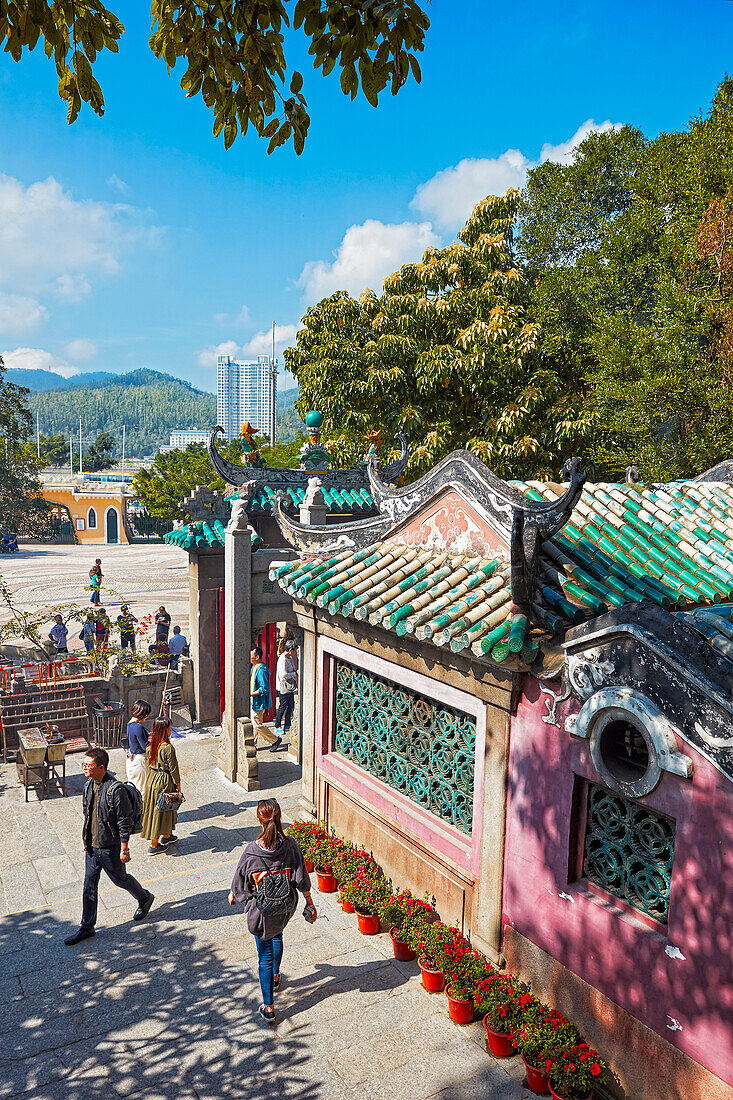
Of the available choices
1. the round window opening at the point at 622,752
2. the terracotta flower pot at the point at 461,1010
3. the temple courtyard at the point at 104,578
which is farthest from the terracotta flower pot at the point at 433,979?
the temple courtyard at the point at 104,578

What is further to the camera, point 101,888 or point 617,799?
point 101,888

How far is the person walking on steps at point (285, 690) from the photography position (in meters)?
13.3

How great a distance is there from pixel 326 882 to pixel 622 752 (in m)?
4.13

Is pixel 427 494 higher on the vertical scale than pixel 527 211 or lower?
lower

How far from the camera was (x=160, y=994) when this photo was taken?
6.30m

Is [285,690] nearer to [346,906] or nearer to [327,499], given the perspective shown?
[327,499]

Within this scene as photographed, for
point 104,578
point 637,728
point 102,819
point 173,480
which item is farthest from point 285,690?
point 173,480

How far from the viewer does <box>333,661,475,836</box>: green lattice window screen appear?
22.3ft

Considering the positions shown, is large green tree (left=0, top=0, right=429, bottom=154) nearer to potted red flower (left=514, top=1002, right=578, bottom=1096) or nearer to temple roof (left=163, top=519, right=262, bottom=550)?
potted red flower (left=514, top=1002, right=578, bottom=1096)

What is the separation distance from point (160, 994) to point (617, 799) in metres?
4.47

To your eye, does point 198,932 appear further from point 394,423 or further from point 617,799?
point 394,423

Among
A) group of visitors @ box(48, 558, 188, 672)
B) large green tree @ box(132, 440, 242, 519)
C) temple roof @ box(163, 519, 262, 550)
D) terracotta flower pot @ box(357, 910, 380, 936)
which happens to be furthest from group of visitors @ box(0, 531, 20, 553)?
terracotta flower pot @ box(357, 910, 380, 936)

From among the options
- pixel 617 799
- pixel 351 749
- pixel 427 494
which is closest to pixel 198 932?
pixel 351 749

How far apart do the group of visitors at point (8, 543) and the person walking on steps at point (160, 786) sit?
44205 millimetres
